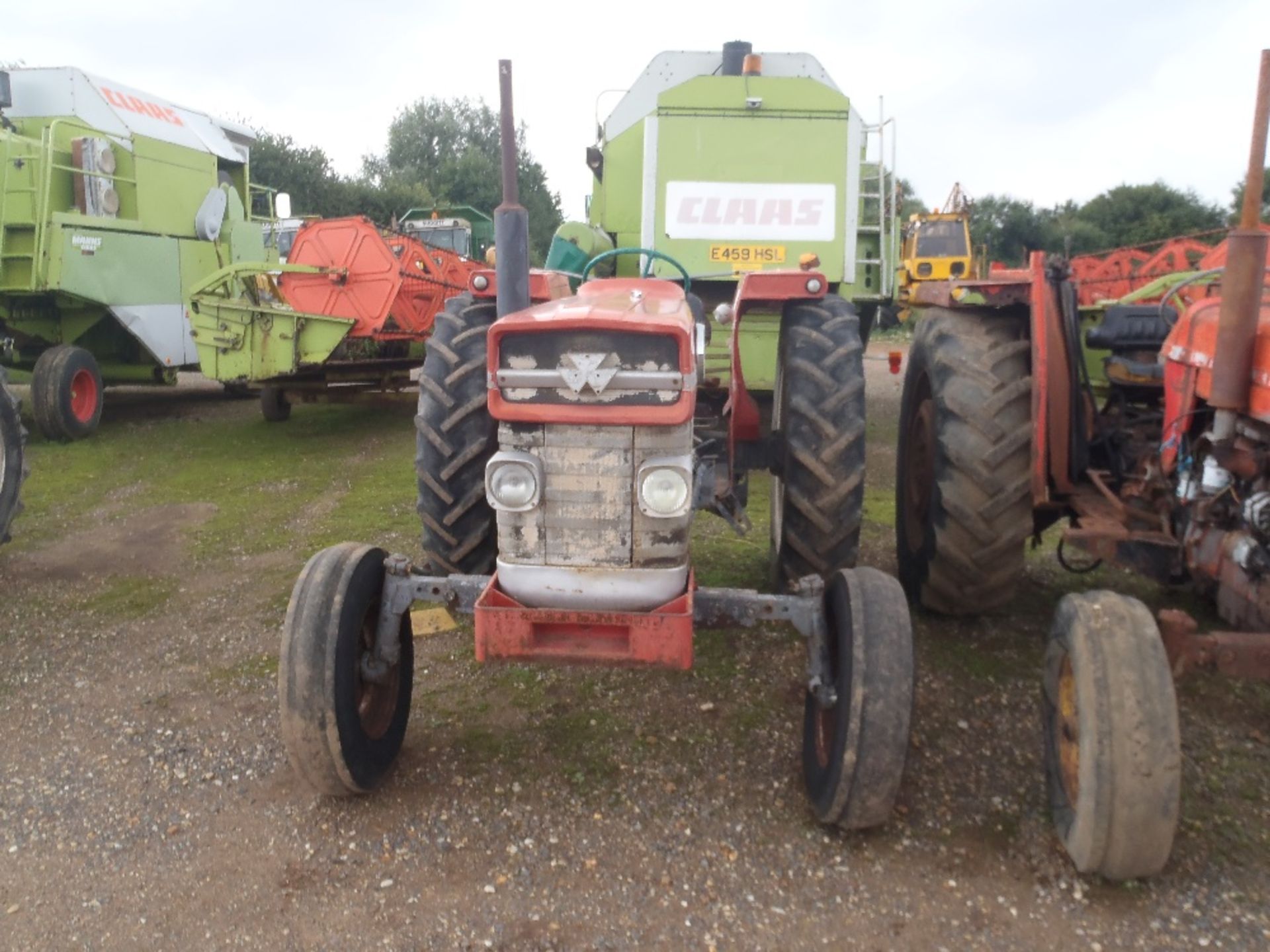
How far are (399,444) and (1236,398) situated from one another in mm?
6764

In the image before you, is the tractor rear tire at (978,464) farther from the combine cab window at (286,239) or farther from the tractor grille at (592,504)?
the combine cab window at (286,239)

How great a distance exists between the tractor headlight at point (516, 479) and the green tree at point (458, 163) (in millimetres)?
31060

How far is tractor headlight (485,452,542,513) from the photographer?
94.1 inches

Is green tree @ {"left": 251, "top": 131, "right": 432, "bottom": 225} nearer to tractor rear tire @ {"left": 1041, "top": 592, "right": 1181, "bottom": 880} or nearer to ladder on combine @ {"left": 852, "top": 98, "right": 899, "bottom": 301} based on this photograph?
ladder on combine @ {"left": 852, "top": 98, "right": 899, "bottom": 301}

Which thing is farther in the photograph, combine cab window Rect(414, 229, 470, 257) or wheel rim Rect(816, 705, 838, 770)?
combine cab window Rect(414, 229, 470, 257)

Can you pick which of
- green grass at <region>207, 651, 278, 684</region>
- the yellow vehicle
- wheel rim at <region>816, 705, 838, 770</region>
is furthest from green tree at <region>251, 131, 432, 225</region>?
wheel rim at <region>816, 705, 838, 770</region>

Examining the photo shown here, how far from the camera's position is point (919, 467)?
14.2 ft

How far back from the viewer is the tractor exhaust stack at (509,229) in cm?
245

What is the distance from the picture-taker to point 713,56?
20.0 feet

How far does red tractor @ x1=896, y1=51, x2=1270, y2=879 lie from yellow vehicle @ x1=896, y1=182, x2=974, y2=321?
41.1 ft

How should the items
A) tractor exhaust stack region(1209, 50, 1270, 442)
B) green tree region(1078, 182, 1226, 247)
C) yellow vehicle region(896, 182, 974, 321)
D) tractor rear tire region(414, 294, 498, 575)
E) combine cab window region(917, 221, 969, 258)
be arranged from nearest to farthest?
tractor exhaust stack region(1209, 50, 1270, 442) → tractor rear tire region(414, 294, 498, 575) → yellow vehicle region(896, 182, 974, 321) → combine cab window region(917, 221, 969, 258) → green tree region(1078, 182, 1226, 247)

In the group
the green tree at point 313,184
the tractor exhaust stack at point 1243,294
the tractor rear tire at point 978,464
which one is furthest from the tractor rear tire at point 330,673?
the green tree at point 313,184

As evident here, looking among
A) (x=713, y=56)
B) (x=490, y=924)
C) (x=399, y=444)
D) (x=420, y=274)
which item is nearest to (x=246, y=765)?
(x=490, y=924)

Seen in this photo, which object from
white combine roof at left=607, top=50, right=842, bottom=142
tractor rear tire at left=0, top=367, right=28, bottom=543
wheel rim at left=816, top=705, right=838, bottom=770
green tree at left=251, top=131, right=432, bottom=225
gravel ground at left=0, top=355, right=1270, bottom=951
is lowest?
gravel ground at left=0, top=355, right=1270, bottom=951
